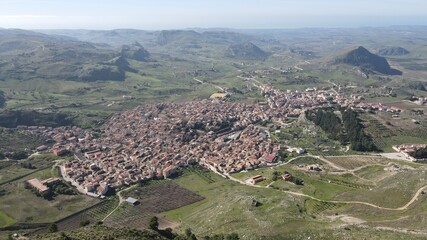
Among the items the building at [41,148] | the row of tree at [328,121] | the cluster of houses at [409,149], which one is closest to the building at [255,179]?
the row of tree at [328,121]

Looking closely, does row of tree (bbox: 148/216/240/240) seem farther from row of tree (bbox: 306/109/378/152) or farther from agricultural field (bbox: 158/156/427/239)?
row of tree (bbox: 306/109/378/152)

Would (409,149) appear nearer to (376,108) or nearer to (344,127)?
(344,127)

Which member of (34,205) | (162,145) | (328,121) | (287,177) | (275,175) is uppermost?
(328,121)

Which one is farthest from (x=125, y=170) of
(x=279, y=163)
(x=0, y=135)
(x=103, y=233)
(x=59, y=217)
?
(x=0, y=135)

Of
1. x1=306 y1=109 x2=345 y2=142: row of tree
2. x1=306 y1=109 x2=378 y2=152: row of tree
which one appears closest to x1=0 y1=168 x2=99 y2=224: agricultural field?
x1=306 y1=109 x2=378 y2=152: row of tree

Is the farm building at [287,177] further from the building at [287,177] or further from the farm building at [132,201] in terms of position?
the farm building at [132,201]

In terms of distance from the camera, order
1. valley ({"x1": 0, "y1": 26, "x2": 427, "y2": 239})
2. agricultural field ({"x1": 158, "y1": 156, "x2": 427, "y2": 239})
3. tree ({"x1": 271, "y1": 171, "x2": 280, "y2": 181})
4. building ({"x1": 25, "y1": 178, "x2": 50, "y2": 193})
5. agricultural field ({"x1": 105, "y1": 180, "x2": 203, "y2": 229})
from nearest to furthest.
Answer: agricultural field ({"x1": 158, "y1": 156, "x2": 427, "y2": 239}) < valley ({"x1": 0, "y1": 26, "x2": 427, "y2": 239}) < agricultural field ({"x1": 105, "y1": 180, "x2": 203, "y2": 229}) < building ({"x1": 25, "y1": 178, "x2": 50, "y2": 193}) < tree ({"x1": 271, "y1": 171, "x2": 280, "y2": 181})

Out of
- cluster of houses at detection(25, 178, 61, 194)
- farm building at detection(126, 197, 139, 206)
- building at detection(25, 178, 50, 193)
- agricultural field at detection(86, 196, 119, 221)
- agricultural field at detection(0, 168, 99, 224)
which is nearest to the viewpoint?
agricultural field at detection(0, 168, 99, 224)

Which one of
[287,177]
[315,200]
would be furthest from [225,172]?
[315,200]
